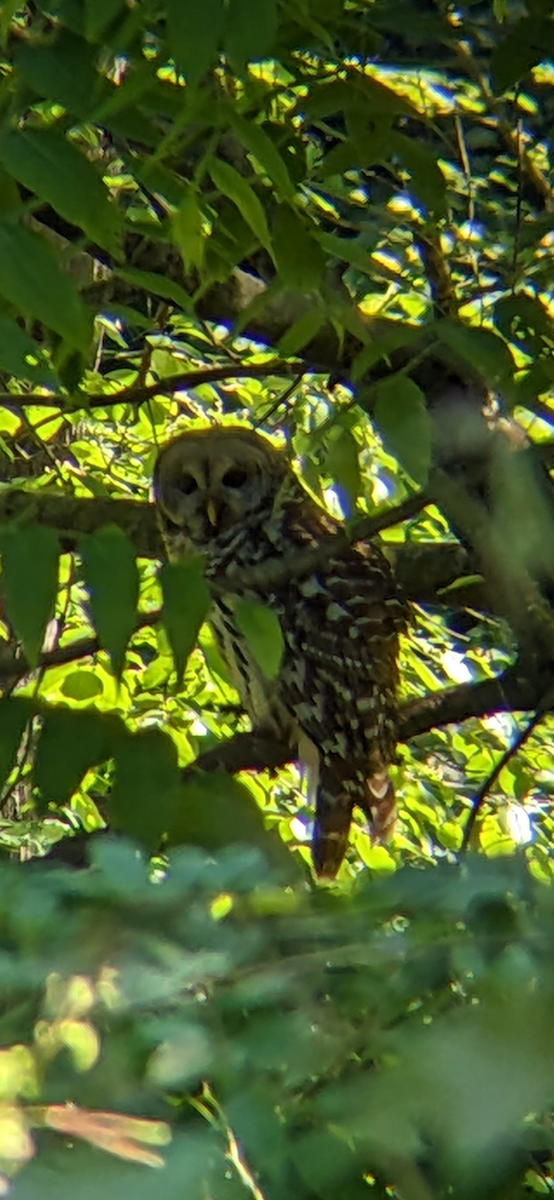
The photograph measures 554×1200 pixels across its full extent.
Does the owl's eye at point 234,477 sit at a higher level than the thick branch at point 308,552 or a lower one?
higher

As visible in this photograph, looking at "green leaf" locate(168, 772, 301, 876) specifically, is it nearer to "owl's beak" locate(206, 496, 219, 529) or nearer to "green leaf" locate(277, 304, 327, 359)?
"green leaf" locate(277, 304, 327, 359)

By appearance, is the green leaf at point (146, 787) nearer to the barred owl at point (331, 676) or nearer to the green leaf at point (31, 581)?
the green leaf at point (31, 581)

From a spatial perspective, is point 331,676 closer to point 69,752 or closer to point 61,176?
point 69,752

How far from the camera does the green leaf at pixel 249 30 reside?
1285mm

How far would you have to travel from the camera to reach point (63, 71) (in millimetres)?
1357

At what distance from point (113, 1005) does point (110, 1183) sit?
11 cm

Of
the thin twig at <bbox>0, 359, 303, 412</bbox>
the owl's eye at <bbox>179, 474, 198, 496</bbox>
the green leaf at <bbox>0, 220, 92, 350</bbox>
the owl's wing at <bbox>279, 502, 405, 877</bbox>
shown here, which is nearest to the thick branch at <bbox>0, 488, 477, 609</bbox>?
the thin twig at <bbox>0, 359, 303, 412</bbox>

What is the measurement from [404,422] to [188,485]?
2.10 meters

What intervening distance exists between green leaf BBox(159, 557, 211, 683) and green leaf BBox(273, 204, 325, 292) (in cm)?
30

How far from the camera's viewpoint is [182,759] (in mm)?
3047

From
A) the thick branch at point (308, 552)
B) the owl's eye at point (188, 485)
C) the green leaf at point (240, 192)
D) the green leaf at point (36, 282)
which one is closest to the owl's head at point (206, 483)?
the owl's eye at point (188, 485)

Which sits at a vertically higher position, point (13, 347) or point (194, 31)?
point (194, 31)

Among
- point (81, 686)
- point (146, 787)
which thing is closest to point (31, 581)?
point (146, 787)

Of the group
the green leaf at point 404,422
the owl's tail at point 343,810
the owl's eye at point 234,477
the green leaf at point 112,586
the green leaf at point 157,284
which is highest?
the owl's eye at point 234,477
